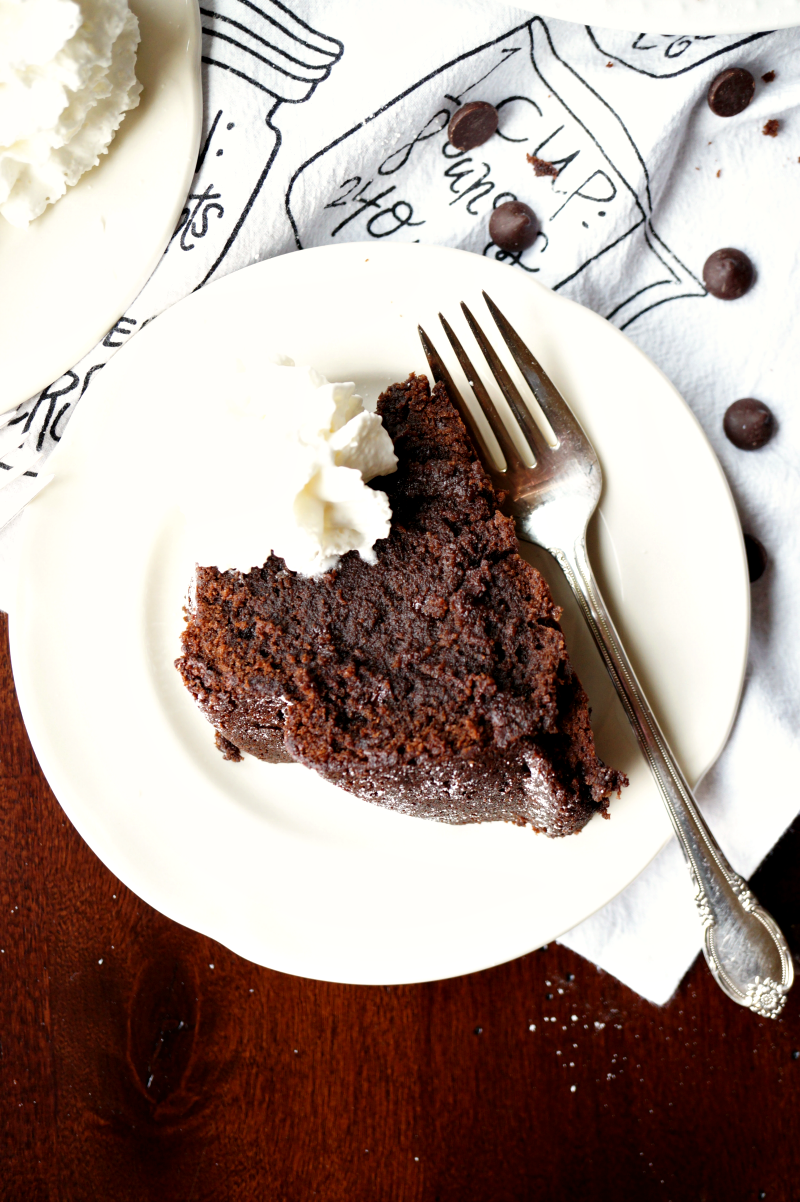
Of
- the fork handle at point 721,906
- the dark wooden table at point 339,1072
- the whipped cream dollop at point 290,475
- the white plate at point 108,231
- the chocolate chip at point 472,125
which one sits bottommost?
the dark wooden table at point 339,1072

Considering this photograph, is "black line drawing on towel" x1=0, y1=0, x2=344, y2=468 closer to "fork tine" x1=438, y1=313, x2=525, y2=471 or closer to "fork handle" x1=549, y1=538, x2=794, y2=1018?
"fork tine" x1=438, y1=313, x2=525, y2=471

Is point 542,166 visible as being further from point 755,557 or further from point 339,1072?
point 339,1072

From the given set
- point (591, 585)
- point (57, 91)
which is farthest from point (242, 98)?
point (591, 585)

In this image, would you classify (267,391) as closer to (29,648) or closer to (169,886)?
(29,648)

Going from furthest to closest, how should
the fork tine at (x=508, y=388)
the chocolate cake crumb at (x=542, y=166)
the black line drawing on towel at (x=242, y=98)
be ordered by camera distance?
the chocolate cake crumb at (x=542, y=166) < the black line drawing on towel at (x=242, y=98) < the fork tine at (x=508, y=388)

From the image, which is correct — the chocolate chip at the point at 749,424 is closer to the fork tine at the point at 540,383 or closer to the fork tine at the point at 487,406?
the fork tine at the point at 540,383

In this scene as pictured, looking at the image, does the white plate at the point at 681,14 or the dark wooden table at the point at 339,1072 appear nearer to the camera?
the white plate at the point at 681,14

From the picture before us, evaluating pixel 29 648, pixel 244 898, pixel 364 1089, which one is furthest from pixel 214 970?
pixel 29 648

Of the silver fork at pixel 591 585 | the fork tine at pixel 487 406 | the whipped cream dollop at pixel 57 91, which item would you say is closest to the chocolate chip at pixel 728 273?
the silver fork at pixel 591 585
